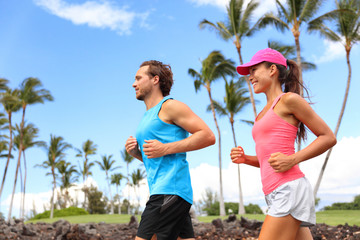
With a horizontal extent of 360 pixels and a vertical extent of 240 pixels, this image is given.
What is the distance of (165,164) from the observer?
8.55 feet

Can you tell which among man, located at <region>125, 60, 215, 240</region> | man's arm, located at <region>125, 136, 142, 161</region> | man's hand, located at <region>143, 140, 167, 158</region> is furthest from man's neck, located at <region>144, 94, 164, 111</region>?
man's hand, located at <region>143, 140, 167, 158</region>

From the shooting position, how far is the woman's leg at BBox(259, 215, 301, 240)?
211cm

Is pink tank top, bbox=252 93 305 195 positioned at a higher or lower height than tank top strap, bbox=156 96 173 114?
lower

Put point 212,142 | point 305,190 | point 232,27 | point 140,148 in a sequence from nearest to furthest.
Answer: point 305,190
point 212,142
point 140,148
point 232,27

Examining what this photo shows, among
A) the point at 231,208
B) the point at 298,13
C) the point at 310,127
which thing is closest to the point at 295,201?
the point at 310,127

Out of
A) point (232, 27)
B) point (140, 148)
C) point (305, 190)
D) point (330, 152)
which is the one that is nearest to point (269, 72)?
point (305, 190)

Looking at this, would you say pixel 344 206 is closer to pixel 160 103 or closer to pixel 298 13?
pixel 298 13

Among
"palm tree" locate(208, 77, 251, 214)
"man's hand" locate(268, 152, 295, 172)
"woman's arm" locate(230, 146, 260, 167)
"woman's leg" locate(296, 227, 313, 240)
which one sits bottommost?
"woman's leg" locate(296, 227, 313, 240)

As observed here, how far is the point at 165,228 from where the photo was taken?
250 cm

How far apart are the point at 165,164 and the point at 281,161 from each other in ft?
2.61

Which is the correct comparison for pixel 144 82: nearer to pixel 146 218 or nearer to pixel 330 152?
pixel 146 218

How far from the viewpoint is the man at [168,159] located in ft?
8.21

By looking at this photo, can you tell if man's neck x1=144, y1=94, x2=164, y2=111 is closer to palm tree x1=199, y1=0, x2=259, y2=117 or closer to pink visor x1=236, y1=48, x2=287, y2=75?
pink visor x1=236, y1=48, x2=287, y2=75

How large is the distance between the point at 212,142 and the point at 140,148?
573 mm
